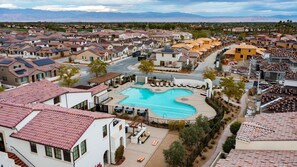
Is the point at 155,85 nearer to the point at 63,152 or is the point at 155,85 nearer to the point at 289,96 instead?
the point at 289,96

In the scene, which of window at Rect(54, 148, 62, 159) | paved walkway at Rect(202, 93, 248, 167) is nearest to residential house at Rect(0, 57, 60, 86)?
window at Rect(54, 148, 62, 159)

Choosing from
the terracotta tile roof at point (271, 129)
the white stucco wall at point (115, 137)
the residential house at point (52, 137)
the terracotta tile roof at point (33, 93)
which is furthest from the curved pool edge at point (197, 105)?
the residential house at point (52, 137)

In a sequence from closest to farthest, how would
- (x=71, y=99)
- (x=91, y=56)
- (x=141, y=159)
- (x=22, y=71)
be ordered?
(x=141, y=159)
(x=71, y=99)
(x=22, y=71)
(x=91, y=56)

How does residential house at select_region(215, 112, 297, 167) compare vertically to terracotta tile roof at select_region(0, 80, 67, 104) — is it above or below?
below

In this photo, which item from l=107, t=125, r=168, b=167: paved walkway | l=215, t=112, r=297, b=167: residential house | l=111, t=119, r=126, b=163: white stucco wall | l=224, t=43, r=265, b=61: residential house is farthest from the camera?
l=224, t=43, r=265, b=61: residential house

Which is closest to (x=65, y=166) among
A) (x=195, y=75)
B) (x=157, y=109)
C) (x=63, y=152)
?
(x=63, y=152)

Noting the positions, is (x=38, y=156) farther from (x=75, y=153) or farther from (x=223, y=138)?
(x=223, y=138)

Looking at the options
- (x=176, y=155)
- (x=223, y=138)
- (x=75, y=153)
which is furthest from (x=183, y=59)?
(x=75, y=153)

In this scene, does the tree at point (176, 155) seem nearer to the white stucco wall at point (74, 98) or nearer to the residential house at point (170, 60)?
the white stucco wall at point (74, 98)

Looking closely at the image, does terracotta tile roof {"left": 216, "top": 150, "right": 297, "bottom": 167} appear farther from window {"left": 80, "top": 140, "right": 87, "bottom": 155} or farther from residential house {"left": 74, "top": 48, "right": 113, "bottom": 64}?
residential house {"left": 74, "top": 48, "right": 113, "bottom": 64}
